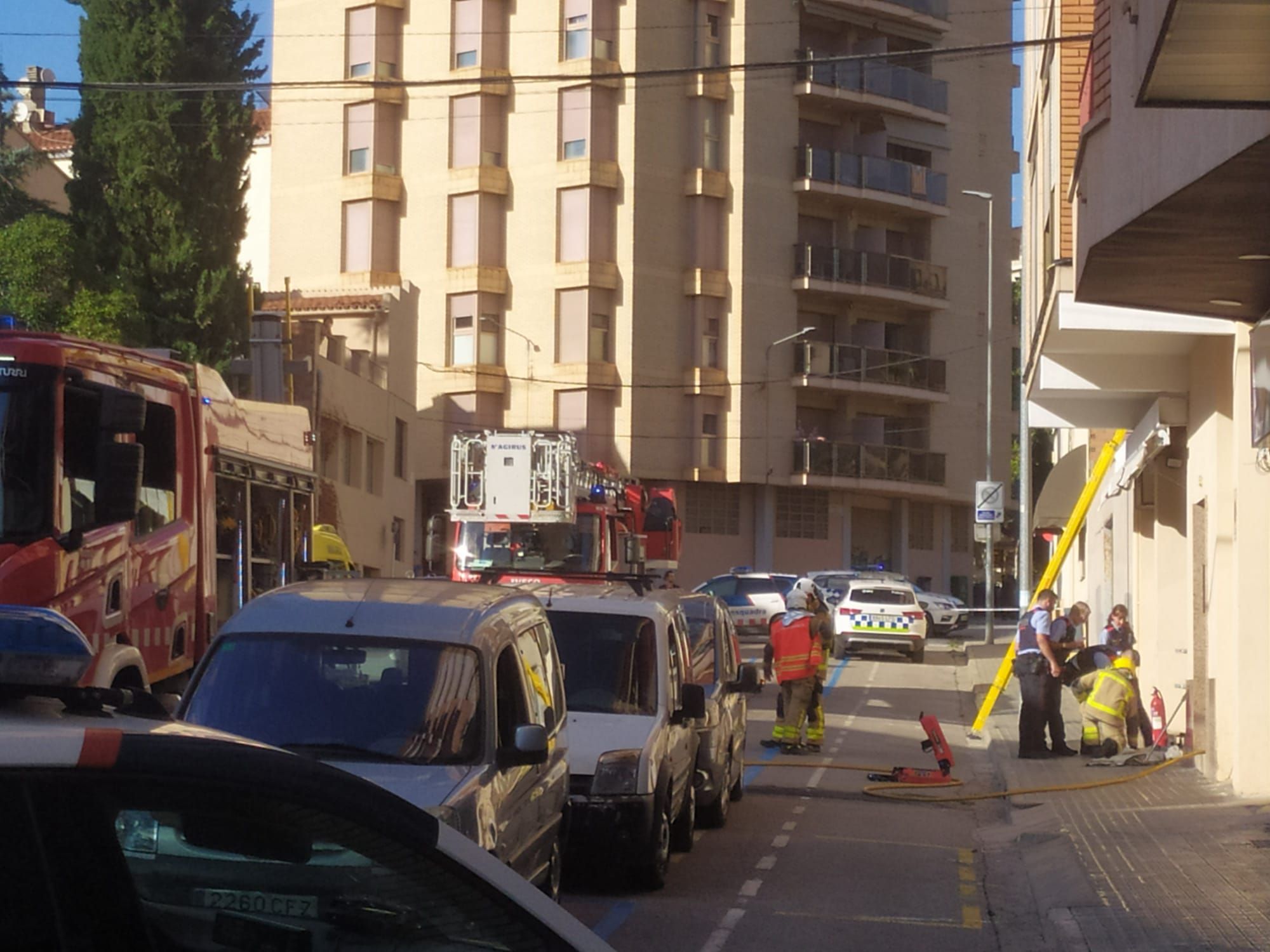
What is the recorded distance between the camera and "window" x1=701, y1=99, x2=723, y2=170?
52.3m

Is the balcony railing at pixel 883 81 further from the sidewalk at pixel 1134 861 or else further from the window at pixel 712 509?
the sidewalk at pixel 1134 861

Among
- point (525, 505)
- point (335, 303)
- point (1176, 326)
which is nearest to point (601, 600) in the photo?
point (1176, 326)

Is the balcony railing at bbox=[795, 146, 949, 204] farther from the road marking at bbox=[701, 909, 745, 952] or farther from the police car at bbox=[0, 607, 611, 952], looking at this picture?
the police car at bbox=[0, 607, 611, 952]

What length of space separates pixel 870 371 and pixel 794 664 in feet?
124

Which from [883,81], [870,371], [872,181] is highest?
[883,81]

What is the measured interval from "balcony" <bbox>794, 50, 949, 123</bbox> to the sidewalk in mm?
38859

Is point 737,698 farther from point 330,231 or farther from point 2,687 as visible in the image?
point 330,231

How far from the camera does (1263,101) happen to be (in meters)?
8.27

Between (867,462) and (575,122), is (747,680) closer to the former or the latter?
(575,122)

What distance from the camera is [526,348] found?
51656 mm

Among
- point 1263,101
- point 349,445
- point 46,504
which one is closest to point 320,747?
point 46,504

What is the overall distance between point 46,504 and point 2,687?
735 centimetres

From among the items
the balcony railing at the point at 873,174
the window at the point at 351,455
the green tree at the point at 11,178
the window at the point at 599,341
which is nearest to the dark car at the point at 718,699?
the window at the point at 351,455

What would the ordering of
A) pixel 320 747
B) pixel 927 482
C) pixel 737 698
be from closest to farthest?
pixel 320 747 < pixel 737 698 < pixel 927 482
